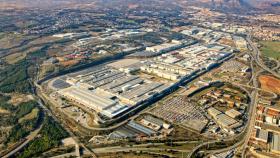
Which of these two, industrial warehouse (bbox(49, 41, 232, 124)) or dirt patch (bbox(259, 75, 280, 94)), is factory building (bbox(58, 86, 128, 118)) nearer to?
industrial warehouse (bbox(49, 41, 232, 124))

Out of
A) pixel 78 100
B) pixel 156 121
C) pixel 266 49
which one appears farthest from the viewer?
pixel 266 49

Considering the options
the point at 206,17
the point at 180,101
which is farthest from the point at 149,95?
the point at 206,17

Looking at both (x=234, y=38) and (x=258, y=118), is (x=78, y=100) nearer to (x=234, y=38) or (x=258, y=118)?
(x=258, y=118)

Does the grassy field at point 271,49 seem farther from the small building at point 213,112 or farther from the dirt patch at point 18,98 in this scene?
the dirt patch at point 18,98

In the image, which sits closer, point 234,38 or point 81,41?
point 81,41

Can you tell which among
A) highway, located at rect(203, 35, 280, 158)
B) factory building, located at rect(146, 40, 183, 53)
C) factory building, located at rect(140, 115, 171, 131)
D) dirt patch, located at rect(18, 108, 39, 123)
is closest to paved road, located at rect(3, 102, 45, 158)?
dirt patch, located at rect(18, 108, 39, 123)

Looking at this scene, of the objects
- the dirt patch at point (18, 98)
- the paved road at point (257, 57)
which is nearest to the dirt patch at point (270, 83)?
the paved road at point (257, 57)
